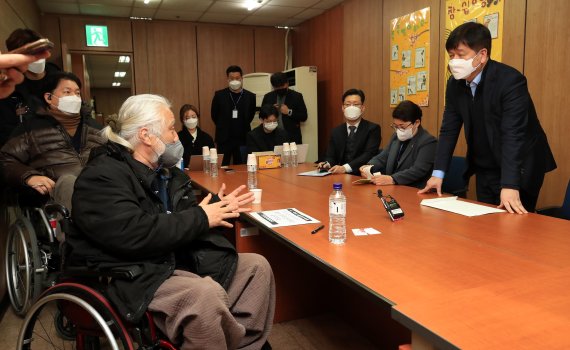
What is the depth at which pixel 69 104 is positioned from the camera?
279 cm

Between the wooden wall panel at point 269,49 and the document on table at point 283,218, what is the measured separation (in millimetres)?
5553

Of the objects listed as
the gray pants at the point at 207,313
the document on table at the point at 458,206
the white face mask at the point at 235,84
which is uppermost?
the white face mask at the point at 235,84

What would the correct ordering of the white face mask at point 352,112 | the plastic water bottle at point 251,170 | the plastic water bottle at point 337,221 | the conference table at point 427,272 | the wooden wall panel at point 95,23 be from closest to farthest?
the conference table at point 427,272, the plastic water bottle at point 337,221, the plastic water bottle at point 251,170, the white face mask at point 352,112, the wooden wall panel at point 95,23

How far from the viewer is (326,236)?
1.68 meters

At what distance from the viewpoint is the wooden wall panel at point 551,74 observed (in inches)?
132

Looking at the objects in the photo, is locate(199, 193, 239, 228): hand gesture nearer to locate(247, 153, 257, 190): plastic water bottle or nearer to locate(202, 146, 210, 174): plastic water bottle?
locate(247, 153, 257, 190): plastic water bottle

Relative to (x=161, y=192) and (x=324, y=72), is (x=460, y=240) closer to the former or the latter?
(x=161, y=192)

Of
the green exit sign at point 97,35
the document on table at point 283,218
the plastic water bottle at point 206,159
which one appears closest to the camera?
the document on table at point 283,218

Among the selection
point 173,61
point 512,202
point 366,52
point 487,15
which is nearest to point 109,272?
point 512,202

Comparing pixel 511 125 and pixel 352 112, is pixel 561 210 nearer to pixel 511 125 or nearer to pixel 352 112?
pixel 511 125

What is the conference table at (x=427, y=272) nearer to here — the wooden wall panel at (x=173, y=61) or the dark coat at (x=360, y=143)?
the dark coat at (x=360, y=143)

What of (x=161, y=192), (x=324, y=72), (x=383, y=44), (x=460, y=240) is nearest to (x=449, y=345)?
(x=460, y=240)

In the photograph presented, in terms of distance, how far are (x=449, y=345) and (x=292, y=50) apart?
7.14 metres

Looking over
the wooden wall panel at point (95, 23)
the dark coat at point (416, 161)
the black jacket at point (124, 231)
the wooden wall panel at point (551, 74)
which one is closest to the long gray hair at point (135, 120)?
the black jacket at point (124, 231)
